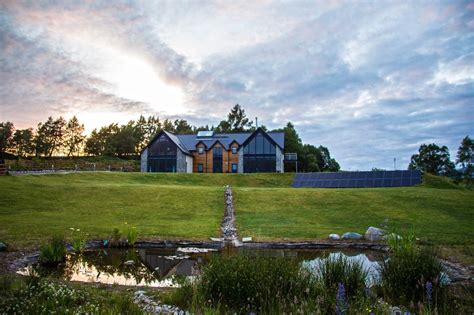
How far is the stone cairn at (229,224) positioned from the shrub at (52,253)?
8.02 m

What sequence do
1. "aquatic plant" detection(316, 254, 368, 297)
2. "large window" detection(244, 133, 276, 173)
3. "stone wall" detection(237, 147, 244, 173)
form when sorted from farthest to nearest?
1. "stone wall" detection(237, 147, 244, 173)
2. "large window" detection(244, 133, 276, 173)
3. "aquatic plant" detection(316, 254, 368, 297)

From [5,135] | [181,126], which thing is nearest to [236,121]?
[181,126]

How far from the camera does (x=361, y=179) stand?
4388cm

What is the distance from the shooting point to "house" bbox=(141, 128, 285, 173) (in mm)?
57625

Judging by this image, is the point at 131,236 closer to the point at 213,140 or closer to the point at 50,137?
the point at 213,140

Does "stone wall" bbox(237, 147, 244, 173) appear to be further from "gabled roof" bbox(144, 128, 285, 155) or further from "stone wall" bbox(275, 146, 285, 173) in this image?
"stone wall" bbox(275, 146, 285, 173)

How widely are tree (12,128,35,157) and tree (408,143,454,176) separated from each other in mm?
99517

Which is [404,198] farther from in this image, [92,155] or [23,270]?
[92,155]

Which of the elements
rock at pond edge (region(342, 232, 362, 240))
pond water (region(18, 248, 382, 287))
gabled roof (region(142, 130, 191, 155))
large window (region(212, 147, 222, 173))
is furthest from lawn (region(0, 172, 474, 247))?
large window (region(212, 147, 222, 173))

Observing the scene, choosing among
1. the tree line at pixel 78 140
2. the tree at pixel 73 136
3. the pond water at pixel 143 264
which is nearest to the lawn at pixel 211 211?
the pond water at pixel 143 264

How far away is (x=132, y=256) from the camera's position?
14.5 metres

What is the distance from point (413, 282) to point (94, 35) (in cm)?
2458

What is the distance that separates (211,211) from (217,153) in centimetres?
3694

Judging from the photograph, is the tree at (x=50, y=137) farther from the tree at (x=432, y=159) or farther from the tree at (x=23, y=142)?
the tree at (x=432, y=159)
